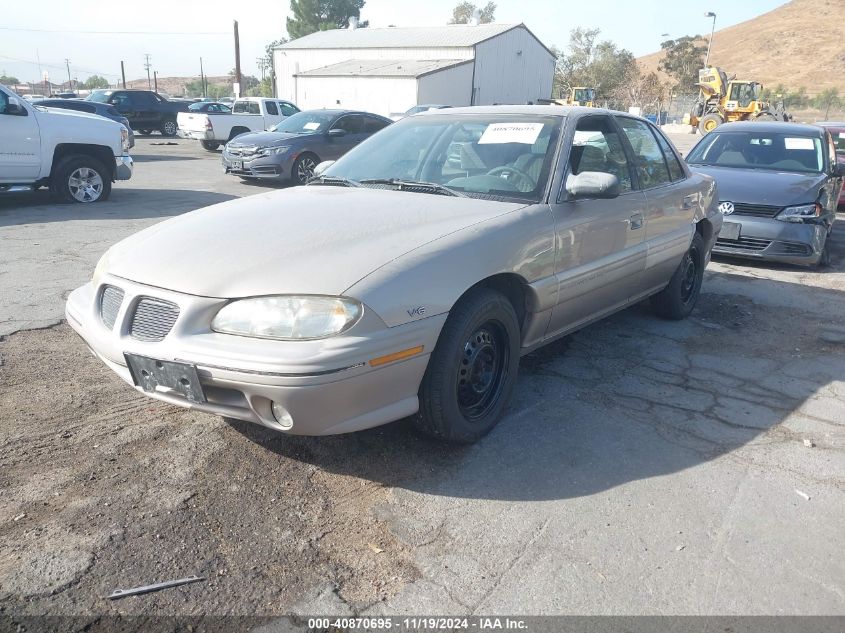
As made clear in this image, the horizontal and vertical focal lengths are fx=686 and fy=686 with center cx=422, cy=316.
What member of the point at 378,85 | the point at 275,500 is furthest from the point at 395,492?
the point at 378,85

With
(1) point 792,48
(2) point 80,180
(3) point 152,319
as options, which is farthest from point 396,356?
(1) point 792,48

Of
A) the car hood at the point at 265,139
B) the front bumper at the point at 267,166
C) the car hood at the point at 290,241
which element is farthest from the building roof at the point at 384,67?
the car hood at the point at 290,241

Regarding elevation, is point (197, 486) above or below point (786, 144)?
below

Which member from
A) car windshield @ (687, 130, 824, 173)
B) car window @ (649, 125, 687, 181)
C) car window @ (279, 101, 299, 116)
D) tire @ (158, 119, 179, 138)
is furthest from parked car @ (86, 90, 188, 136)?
car window @ (649, 125, 687, 181)

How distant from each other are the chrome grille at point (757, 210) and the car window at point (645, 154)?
2.93 m

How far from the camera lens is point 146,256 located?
3068 mm

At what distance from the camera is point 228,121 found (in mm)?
20797

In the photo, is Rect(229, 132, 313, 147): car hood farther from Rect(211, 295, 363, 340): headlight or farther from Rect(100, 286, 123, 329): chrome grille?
Rect(211, 295, 363, 340): headlight

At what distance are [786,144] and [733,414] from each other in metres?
5.88

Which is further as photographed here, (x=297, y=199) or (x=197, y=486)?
(x=297, y=199)

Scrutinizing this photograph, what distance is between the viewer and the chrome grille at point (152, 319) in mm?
2781

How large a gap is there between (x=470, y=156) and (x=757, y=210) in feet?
16.0

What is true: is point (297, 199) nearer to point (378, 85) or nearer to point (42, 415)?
point (42, 415)

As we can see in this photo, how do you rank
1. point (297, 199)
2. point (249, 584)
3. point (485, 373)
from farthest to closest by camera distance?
1. point (297, 199)
2. point (485, 373)
3. point (249, 584)
